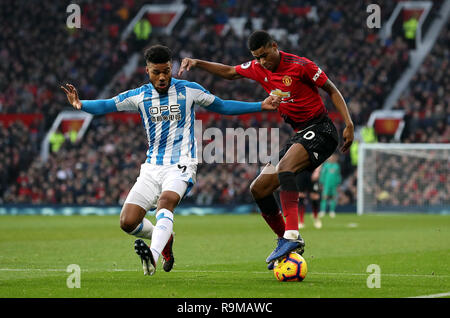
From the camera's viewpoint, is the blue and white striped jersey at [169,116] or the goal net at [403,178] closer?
the blue and white striped jersey at [169,116]

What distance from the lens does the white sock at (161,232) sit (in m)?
7.29

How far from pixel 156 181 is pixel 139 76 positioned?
2407 centimetres

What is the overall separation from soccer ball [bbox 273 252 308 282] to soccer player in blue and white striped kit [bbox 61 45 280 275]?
3.73ft

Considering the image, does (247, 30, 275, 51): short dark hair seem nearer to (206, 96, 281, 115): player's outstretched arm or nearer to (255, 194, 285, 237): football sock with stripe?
(206, 96, 281, 115): player's outstretched arm

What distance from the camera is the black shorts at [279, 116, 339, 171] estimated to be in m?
8.44

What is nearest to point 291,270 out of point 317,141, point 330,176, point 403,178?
point 317,141

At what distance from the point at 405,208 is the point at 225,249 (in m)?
15.8

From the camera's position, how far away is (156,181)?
8.12 metres

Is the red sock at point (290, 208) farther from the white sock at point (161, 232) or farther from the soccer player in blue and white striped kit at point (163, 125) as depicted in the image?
the white sock at point (161, 232)

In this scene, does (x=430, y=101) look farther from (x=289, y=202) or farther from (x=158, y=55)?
(x=158, y=55)

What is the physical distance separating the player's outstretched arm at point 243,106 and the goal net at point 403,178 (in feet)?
61.2

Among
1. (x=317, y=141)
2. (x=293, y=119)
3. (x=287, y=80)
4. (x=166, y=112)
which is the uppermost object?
(x=287, y=80)

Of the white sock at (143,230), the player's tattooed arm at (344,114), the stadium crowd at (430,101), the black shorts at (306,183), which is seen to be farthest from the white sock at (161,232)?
the stadium crowd at (430,101)
